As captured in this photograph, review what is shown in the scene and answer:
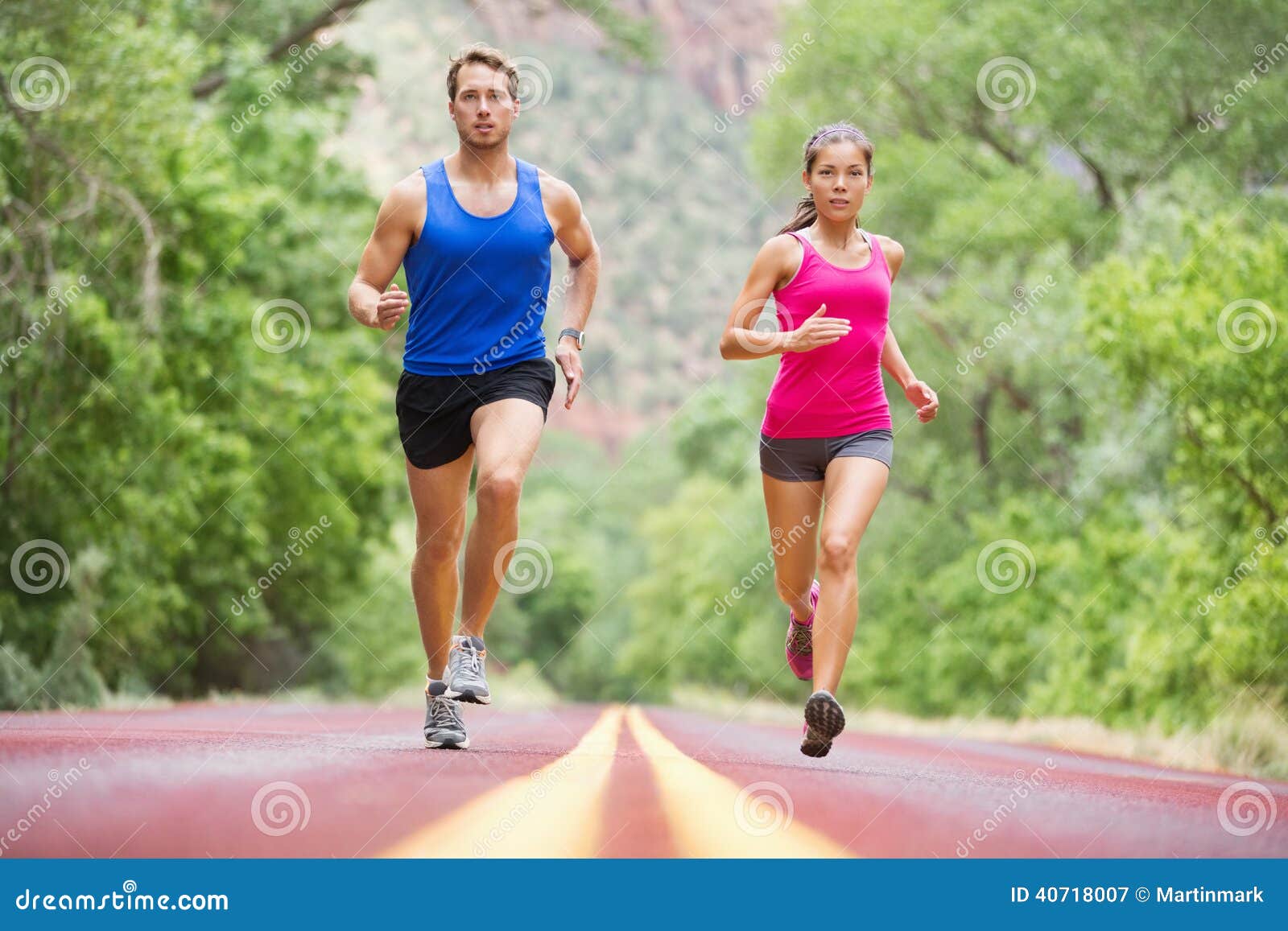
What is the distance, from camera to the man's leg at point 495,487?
19.3 feet

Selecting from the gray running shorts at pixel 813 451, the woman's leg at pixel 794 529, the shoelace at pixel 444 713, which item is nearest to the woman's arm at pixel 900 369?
the gray running shorts at pixel 813 451

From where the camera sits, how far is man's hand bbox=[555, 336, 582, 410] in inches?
240

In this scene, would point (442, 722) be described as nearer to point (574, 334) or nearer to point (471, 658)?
point (471, 658)

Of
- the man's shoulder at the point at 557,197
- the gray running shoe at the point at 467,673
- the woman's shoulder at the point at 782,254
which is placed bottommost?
the gray running shoe at the point at 467,673

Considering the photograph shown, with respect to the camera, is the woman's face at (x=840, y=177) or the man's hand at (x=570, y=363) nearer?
the man's hand at (x=570, y=363)

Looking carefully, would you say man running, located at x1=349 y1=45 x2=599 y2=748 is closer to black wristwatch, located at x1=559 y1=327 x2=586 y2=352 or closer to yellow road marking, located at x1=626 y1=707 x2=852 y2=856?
black wristwatch, located at x1=559 y1=327 x2=586 y2=352

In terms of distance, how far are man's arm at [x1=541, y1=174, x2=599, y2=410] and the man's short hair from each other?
1.41 feet

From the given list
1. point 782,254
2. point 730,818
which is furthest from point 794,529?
point 730,818

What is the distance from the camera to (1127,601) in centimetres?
1852

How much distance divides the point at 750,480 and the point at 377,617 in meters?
9.49

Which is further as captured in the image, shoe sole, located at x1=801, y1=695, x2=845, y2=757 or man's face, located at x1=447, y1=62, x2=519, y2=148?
man's face, located at x1=447, y1=62, x2=519, y2=148

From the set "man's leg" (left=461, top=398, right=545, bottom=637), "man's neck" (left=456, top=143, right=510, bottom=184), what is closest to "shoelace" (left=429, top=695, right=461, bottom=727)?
"man's leg" (left=461, top=398, right=545, bottom=637)

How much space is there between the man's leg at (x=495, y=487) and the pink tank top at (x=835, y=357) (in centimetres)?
120

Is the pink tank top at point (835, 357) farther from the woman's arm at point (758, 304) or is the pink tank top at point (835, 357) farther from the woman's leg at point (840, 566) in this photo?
the woman's leg at point (840, 566)
